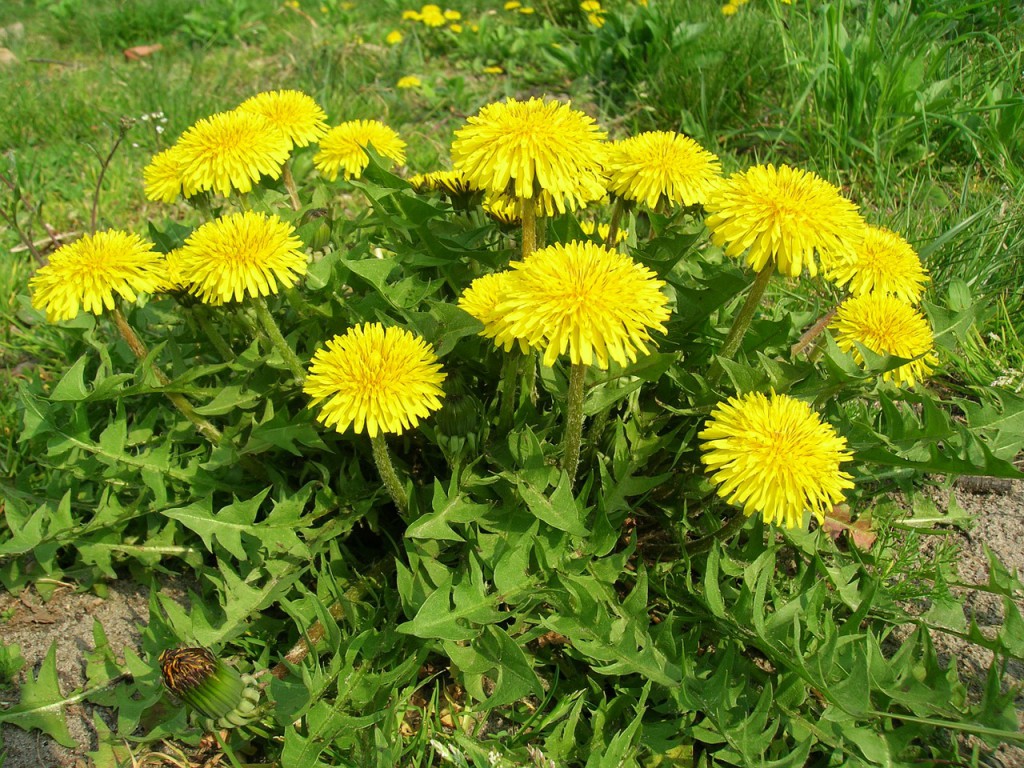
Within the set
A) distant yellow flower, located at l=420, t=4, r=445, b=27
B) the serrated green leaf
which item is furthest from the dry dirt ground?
distant yellow flower, located at l=420, t=4, r=445, b=27

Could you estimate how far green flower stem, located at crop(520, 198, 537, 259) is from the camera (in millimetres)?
1819

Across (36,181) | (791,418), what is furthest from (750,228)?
(36,181)

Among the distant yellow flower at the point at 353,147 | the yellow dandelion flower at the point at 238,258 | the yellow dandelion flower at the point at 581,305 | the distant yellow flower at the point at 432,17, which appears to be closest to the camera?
the yellow dandelion flower at the point at 581,305

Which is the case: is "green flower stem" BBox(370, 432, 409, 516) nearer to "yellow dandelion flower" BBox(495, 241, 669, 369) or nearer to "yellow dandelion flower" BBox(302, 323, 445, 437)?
"yellow dandelion flower" BBox(302, 323, 445, 437)

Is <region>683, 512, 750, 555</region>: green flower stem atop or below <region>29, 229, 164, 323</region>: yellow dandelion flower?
below

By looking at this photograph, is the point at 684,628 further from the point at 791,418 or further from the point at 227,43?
the point at 227,43

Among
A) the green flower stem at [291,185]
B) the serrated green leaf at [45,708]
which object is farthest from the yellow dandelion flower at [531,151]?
the serrated green leaf at [45,708]

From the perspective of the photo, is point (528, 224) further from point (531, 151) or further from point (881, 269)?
point (881, 269)

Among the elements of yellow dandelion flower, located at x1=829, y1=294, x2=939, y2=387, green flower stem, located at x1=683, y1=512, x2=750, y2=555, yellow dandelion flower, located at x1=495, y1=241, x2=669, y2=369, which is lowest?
green flower stem, located at x1=683, y1=512, x2=750, y2=555

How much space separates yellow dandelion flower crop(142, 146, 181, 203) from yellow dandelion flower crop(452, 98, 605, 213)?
0.87 m

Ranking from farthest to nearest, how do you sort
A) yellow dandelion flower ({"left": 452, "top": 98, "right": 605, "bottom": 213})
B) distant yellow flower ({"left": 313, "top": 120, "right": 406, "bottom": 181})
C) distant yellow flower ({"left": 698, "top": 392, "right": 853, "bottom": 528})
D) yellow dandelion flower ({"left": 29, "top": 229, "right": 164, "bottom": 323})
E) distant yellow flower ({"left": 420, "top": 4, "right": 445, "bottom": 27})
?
distant yellow flower ({"left": 420, "top": 4, "right": 445, "bottom": 27})
distant yellow flower ({"left": 313, "top": 120, "right": 406, "bottom": 181})
yellow dandelion flower ({"left": 29, "top": 229, "right": 164, "bottom": 323})
yellow dandelion flower ({"left": 452, "top": 98, "right": 605, "bottom": 213})
distant yellow flower ({"left": 698, "top": 392, "right": 853, "bottom": 528})

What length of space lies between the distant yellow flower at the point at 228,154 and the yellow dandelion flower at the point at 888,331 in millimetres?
1552

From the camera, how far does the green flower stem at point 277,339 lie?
6.31 feet

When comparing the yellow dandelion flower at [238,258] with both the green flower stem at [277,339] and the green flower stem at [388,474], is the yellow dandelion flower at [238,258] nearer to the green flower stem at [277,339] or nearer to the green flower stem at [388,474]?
the green flower stem at [277,339]
